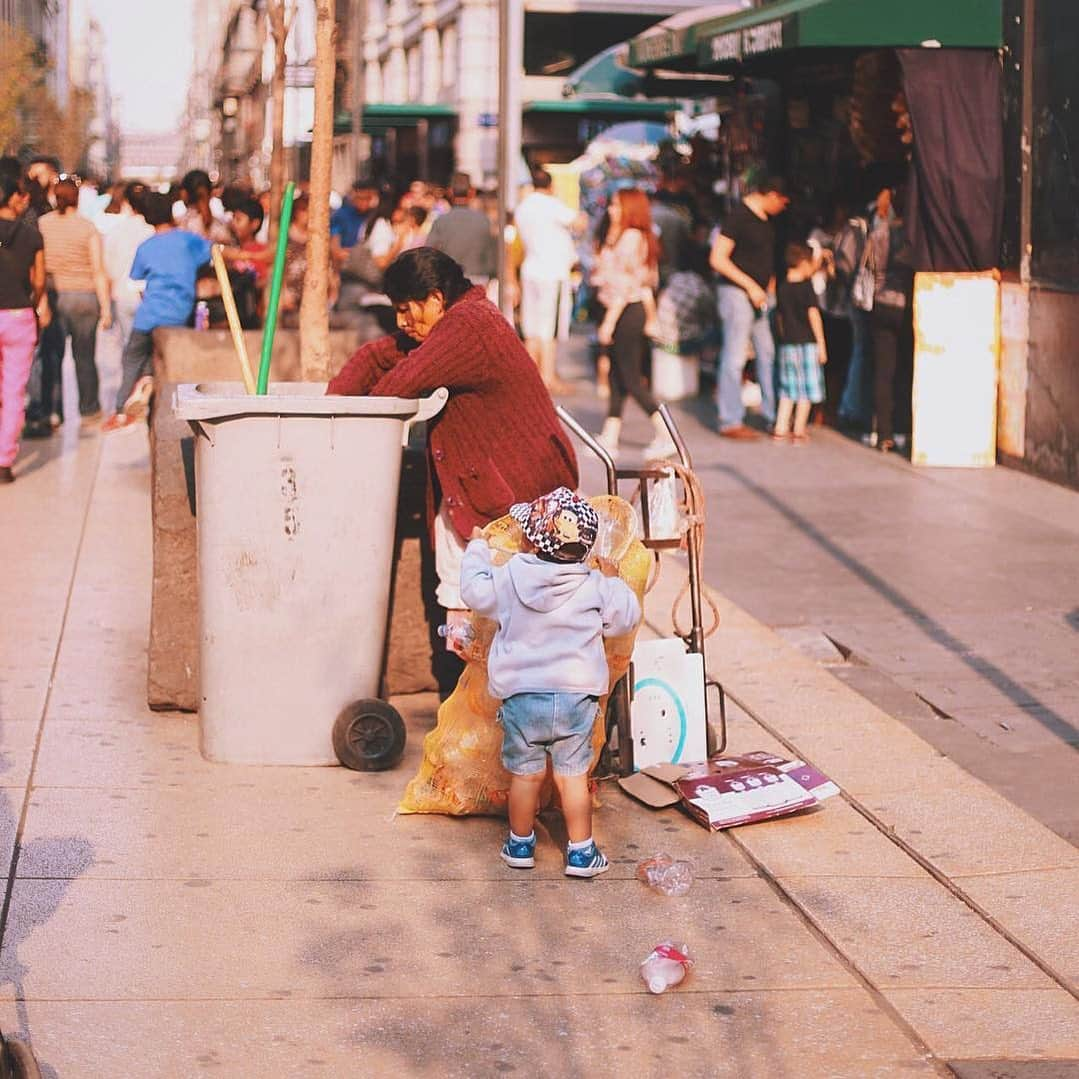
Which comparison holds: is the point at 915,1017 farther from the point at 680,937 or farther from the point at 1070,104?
the point at 1070,104

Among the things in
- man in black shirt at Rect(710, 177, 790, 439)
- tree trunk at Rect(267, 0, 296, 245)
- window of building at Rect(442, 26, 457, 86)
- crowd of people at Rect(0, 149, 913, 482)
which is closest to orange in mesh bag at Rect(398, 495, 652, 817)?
crowd of people at Rect(0, 149, 913, 482)

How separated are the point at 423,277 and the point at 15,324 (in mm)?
Answer: 6371

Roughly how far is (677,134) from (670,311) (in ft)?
19.5

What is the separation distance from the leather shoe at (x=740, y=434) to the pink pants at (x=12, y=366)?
5.15 metres

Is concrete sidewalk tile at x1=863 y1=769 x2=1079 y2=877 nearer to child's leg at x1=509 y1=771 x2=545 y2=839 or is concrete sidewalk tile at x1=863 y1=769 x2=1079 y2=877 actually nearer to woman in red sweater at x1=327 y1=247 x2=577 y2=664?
child's leg at x1=509 y1=771 x2=545 y2=839

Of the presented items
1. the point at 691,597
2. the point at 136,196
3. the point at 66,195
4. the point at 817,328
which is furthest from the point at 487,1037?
the point at 136,196

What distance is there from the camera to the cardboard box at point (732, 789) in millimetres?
5898

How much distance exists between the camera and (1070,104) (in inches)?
480

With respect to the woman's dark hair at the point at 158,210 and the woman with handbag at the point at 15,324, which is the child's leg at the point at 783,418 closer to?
the woman's dark hair at the point at 158,210

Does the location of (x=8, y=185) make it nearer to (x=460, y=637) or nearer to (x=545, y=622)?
(x=460, y=637)

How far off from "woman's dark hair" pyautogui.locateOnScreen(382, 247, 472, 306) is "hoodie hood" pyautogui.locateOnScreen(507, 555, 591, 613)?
1355 mm

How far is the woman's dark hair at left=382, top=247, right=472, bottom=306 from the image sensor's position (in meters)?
6.38

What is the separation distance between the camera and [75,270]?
1467cm

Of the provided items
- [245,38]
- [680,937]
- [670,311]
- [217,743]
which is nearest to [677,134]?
[670,311]
